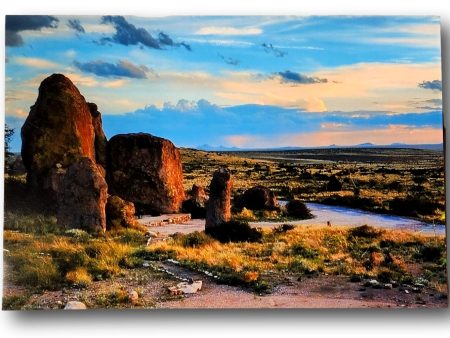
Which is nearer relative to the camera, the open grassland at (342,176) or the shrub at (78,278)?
the shrub at (78,278)

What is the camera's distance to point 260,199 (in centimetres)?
958

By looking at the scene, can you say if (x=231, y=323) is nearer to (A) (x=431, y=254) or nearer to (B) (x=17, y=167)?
(A) (x=431, y=254)

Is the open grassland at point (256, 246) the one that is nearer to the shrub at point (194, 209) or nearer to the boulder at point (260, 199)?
the boulder at point (260, 199)

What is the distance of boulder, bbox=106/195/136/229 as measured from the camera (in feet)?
30.7

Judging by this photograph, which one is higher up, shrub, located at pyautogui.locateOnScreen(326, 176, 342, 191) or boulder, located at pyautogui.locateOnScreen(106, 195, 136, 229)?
shrub, located at pyautogui.locateOnScreen(326, 176, 342, 191)

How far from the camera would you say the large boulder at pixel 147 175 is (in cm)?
960

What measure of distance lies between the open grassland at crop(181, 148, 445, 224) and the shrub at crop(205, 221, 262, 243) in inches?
17.1

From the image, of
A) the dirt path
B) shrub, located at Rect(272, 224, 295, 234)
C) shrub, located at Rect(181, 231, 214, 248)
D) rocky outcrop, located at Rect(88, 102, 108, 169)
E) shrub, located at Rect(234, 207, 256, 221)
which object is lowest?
the dirt path

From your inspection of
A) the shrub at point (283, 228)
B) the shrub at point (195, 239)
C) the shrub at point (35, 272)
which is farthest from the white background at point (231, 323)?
the shrub at point (283, 228)

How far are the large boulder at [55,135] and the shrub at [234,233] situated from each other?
5.94 ft

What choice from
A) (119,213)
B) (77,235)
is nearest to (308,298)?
(119,213)

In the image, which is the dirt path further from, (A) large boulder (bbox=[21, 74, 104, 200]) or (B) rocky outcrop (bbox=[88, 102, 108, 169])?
(A) large boulder (bbox=[21, 74, 104, 200])

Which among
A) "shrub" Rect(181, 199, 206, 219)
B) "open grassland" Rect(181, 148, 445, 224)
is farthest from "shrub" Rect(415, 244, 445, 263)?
"shrub" Rect(181, 199, 206, 219)

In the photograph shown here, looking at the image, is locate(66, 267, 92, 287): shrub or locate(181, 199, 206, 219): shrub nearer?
locate(66, 267, 92, 287): shrub
